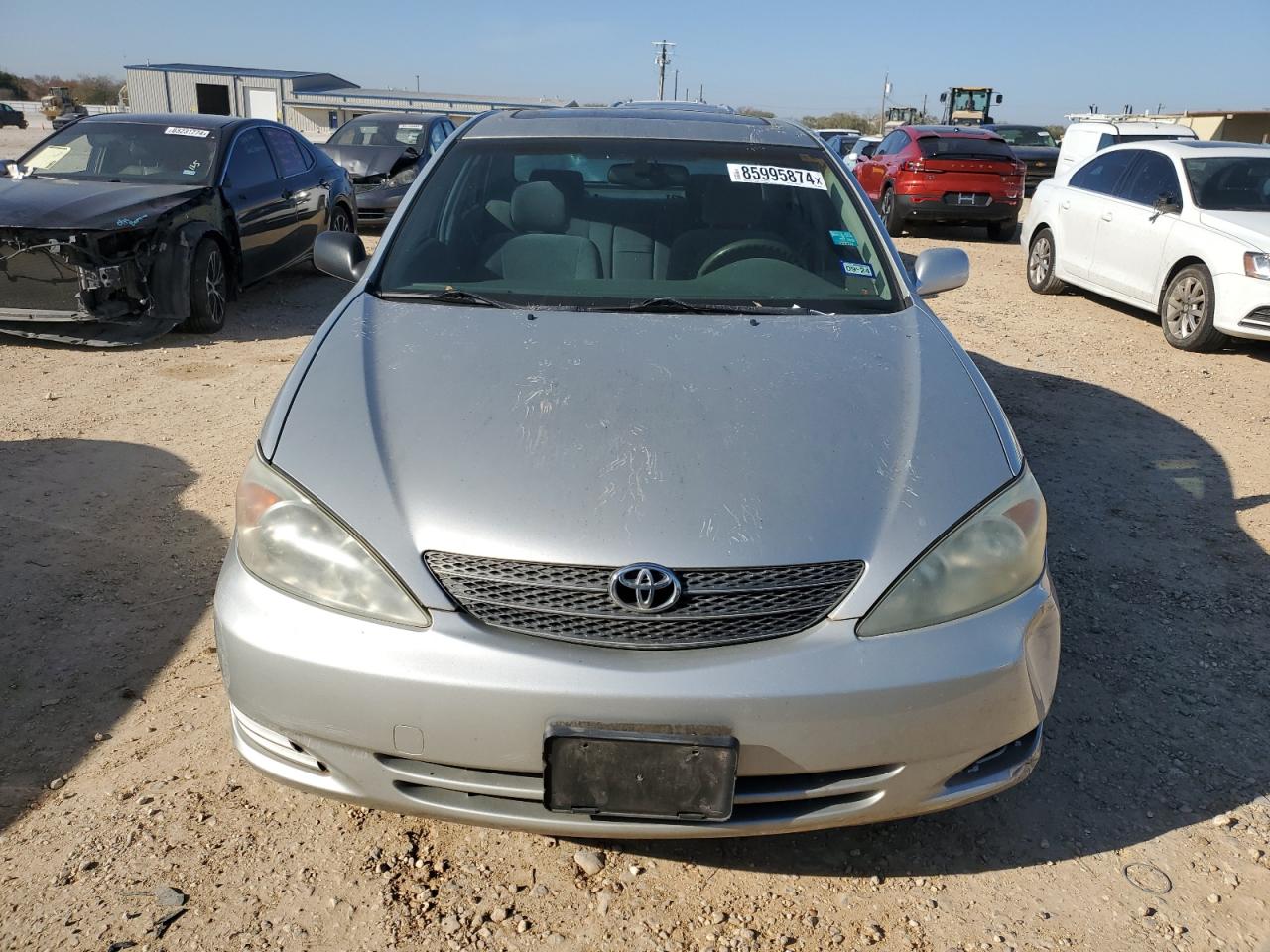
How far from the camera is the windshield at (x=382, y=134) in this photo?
13.7m

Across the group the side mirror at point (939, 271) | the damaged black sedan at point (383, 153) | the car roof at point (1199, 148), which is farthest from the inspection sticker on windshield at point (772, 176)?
the damaged black sedan at point (383, 153)

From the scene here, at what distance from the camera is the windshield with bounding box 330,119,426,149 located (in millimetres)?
13734

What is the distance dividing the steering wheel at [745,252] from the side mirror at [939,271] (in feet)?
1.70

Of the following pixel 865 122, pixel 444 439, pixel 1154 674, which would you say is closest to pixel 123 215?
pixel 444 439

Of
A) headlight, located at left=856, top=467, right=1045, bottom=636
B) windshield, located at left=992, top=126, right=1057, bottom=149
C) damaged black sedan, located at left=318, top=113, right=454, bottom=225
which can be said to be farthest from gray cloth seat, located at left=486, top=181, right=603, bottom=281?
windshield, located at left=992, top=126, right=1057, bottom=149

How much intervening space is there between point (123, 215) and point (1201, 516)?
6.52 metres

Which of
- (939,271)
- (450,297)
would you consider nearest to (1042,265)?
(939,271)

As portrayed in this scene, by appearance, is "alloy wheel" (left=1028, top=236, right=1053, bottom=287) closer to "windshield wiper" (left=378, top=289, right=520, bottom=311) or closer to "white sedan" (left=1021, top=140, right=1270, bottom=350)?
"white sedan" (left=1021, top=140, right=1270, bottom=350)

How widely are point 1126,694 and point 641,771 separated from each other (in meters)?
1.90

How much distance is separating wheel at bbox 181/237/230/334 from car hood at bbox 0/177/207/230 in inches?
15.1

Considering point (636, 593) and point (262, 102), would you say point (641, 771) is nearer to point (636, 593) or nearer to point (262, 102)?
point (636, 593)

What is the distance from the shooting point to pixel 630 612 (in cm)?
191

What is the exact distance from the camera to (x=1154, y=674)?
319cm

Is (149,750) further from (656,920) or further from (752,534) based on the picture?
(752,534)
